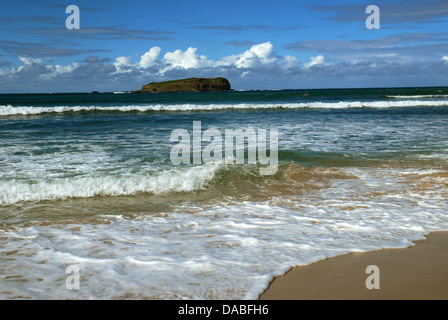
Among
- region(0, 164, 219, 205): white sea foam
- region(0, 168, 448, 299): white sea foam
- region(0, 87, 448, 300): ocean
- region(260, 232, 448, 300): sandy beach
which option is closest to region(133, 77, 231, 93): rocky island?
region(0, 87, 448, 300): ocean

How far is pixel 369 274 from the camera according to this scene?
3.64 metres

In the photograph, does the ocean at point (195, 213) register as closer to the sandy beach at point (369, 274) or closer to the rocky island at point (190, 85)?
the sandy beach at point (369, 274)

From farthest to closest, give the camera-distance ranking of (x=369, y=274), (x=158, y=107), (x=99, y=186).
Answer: (x=158, y=107) < (x=99, y=186) < (x=369, y=274)

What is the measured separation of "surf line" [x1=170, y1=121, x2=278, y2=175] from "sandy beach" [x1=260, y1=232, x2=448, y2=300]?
4.29 m

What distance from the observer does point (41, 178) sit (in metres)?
7.46

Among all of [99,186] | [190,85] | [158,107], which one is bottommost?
[99,186]

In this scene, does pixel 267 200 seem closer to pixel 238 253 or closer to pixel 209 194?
pixel 209 194

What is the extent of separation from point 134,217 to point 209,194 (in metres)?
1.69

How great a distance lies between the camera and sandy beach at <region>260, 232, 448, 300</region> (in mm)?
3273

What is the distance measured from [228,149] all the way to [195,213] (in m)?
5.35

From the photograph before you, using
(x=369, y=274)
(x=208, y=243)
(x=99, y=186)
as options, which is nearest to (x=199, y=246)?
(x=208, y=243)

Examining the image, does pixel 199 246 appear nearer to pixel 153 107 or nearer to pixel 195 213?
pixel 195 213

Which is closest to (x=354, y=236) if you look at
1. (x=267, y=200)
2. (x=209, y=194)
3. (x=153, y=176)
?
(x=267, y=200)

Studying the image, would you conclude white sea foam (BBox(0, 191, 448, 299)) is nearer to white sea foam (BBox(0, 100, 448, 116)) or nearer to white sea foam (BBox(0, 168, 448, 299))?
white sea foam (BBox(0, 168, 448, 299))
